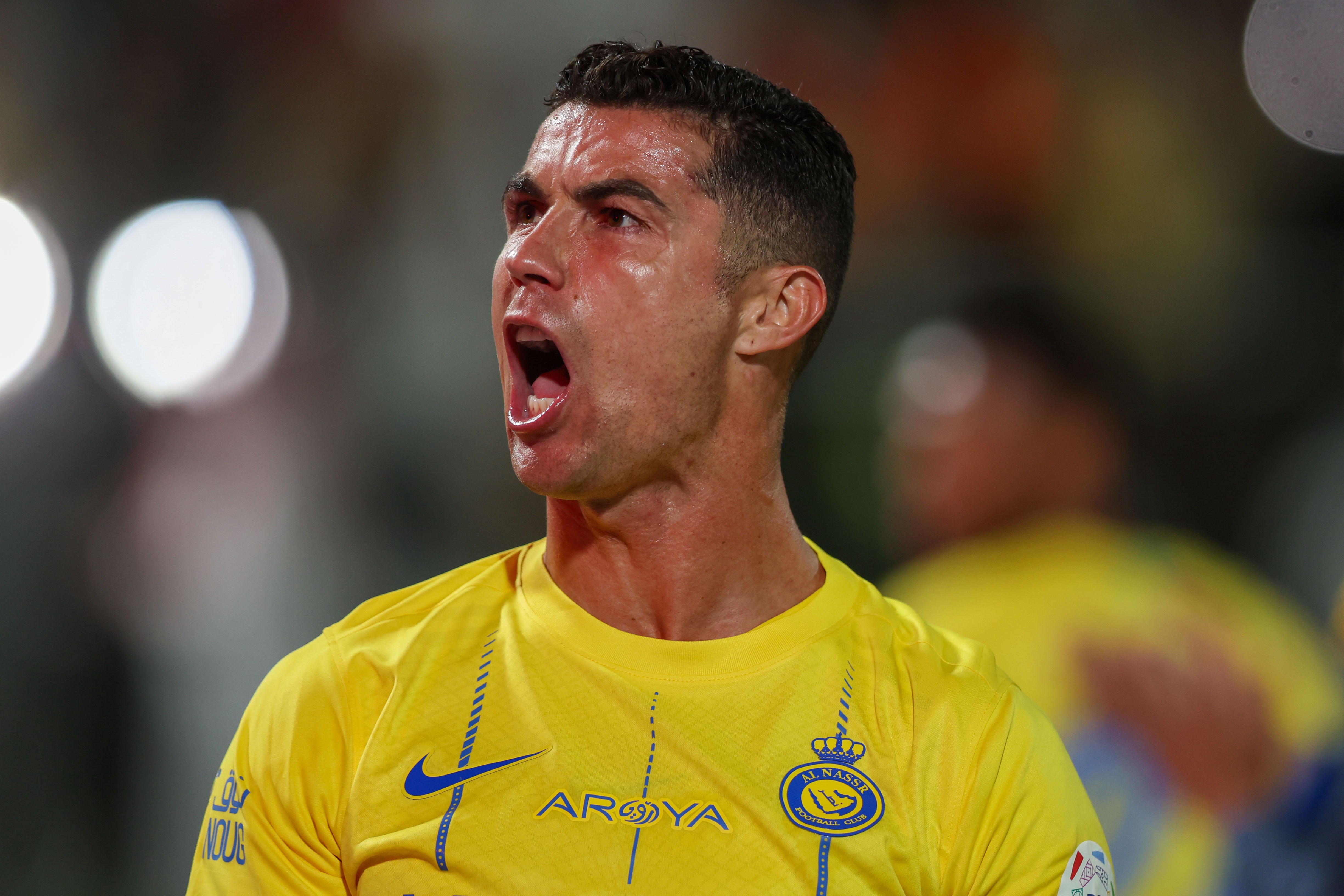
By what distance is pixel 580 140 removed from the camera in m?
1.81

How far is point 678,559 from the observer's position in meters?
1.81

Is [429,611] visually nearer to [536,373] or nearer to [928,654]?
[536,373]

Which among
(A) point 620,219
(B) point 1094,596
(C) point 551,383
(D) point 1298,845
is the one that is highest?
(A) point 620,219

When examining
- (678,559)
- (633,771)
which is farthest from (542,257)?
(633,771)

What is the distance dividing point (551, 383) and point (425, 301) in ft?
10.4

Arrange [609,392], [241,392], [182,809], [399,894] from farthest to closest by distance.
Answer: [241,392]
[182,809]
[609,392]
[399,894]

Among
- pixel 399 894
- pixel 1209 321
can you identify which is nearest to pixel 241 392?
pixel 399 894

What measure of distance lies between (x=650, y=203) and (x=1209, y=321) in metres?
3.60

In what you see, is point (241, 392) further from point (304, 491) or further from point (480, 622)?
point (480, 622)

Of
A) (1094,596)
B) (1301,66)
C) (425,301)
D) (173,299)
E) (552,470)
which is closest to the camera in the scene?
(552,470)

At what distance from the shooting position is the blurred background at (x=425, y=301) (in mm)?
4324

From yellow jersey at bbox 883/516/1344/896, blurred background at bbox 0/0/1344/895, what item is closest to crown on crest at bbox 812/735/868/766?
yellow jersey at bbox 883/516/1344/896

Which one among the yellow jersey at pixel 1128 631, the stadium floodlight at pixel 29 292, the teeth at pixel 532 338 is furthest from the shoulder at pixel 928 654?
the stadium floodlight at pixel 29 292

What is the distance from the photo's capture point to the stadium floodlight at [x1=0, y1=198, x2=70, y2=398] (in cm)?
463
